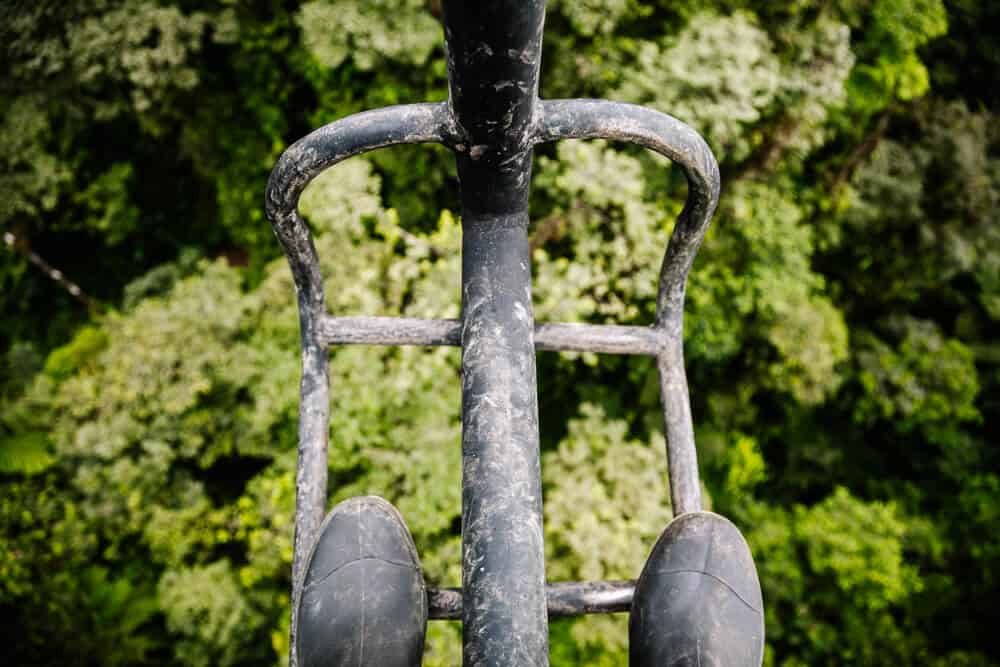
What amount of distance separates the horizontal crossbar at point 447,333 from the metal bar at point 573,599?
0.49m

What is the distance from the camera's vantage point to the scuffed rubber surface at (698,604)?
1009 mm

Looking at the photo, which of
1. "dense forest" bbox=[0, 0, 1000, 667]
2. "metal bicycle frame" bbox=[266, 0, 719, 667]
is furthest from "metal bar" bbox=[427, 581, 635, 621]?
"dense forest" bbox=[0, 0, 1000, 667]

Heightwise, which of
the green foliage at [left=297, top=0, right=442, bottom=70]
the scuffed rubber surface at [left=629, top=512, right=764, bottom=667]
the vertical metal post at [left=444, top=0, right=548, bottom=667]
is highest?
the green foliage at [left=297, top=0, right=442, bottom=70]

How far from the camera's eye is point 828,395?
5.54 m

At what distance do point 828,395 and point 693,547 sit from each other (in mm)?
5182

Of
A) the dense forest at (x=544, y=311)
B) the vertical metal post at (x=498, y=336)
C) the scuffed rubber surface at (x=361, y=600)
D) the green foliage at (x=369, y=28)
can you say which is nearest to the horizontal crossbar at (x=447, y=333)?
the vertical metal post at (x=498, y=336)

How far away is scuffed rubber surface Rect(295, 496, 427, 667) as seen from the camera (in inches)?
38.8

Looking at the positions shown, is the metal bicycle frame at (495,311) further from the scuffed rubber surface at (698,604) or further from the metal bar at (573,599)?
the scuffed rubber surface at (698,604)

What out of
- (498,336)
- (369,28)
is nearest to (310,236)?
(498,336)

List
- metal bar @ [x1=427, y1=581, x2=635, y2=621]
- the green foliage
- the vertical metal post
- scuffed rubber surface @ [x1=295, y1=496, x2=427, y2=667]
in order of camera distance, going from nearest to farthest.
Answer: the vertical metal post → scuffed rubber surface @ [x1=295, y1=496, x2=427, y2=667] → metal bar @ [x1=427, y1=581, x2=635, y2=621] → the green foliage

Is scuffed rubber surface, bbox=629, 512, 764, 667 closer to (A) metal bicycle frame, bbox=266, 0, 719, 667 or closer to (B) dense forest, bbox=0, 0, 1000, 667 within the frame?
(A) metal bicycle frame, bbox=266, 0, 719, 667

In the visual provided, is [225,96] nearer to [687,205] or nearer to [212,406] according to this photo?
[212,406]

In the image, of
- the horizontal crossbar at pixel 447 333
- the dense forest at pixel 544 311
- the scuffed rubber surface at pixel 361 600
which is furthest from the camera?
the dense forest at pixel 544 311

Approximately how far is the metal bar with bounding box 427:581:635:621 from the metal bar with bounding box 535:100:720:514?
0.24m
